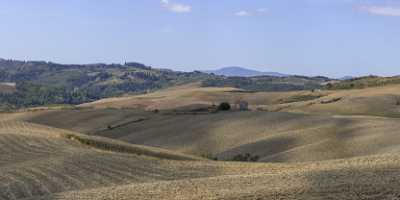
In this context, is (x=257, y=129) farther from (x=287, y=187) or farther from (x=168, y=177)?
(x=287, y=187)

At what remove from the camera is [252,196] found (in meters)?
24.2

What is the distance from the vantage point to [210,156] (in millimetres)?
57969

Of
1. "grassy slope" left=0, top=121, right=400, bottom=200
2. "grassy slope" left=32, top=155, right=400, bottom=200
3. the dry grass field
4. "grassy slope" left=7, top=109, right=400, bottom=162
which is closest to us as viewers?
"grassy slope" left=32, top=155, right=400, bottom=200

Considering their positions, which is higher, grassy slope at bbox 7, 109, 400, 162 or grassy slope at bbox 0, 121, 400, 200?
grassy slope at bbox 0, 121, 400, 200

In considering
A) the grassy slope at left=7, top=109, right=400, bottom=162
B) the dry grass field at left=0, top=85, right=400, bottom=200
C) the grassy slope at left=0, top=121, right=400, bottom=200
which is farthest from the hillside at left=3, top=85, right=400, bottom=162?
the grassy slope at left=0, top=121, right=400, bottom=200

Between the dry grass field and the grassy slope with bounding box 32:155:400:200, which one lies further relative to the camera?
the dry grass field

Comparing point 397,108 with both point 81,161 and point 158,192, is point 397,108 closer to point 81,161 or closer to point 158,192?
point 81,161

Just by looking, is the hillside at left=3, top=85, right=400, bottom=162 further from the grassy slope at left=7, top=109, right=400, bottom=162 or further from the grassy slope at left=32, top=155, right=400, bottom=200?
the grassy slope at left=32, top=155, right=400, bottom=200

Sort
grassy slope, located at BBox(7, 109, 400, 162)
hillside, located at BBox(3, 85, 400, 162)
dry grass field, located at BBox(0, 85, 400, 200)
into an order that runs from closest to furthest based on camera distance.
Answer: dry grass field, located at BBox(0, 85, 400, 200)
grassy slope, located at BBox(7, 109, 400, 162)
hillside, located at BBox(3, 85, 400, 162)

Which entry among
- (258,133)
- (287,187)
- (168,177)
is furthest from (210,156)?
(287,187)

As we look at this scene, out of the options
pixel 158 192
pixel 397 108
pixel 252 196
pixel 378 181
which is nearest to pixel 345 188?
pixel 378 181

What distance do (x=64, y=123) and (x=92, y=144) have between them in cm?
5607

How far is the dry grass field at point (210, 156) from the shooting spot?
26.0 metres

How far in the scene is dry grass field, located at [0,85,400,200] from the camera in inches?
1024
